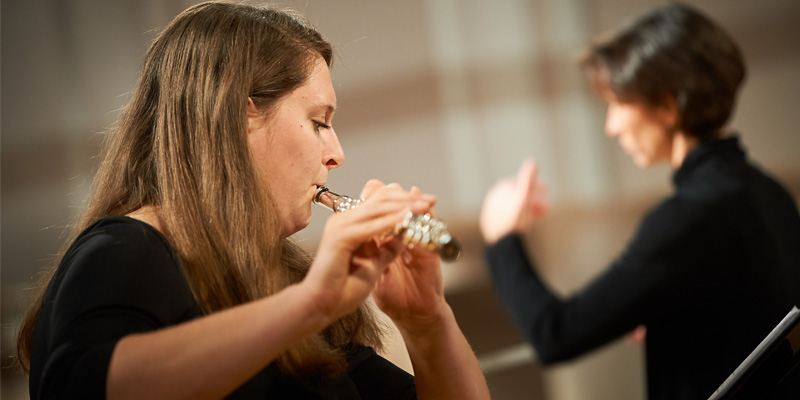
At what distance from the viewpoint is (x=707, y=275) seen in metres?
1.70

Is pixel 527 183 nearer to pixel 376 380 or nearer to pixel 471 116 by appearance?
pixel 471 116

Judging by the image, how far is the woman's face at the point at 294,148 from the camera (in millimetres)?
973

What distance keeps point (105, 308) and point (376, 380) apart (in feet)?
1.64

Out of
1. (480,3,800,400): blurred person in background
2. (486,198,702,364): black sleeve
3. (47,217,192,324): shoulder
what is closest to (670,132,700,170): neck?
(480,3,800,400): blurred person in background

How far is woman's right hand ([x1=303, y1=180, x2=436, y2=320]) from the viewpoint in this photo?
702 mm

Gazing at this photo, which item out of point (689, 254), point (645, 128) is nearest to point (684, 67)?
point (645, 128)

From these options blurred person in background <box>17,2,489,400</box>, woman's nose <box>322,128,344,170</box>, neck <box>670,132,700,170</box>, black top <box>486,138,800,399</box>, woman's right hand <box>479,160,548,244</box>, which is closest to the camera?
blurred person in background <box>17,2,489,400</box>

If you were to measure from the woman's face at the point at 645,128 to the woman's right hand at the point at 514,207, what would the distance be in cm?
28

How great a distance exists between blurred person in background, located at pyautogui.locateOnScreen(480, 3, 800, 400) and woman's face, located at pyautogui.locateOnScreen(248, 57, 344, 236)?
1.03 meters

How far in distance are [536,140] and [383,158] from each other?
61cm

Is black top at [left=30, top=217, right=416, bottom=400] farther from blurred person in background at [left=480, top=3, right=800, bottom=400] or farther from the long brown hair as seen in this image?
blurred person in background at [left=480, top=3, right=800, bottom=400]

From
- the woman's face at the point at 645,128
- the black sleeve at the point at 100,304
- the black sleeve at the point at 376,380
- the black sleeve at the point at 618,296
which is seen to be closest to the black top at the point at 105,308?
the black sleeve at the point at 100,304

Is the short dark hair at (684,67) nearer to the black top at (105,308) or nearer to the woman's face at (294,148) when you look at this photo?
the woman's face at (294,148)

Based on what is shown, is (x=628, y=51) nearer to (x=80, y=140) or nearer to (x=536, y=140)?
(x=536, y=140)
